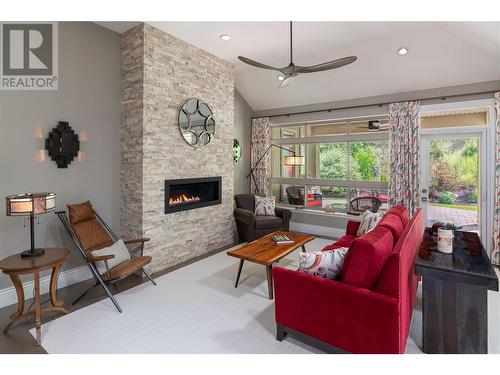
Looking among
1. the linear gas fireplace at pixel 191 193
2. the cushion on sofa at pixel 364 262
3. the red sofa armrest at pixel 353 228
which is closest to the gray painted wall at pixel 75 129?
the linear gas fireplace at pixel 191 193

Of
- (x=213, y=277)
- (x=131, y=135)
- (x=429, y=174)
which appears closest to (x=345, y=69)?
(x=429, y=174)

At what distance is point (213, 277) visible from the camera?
12.0 ft

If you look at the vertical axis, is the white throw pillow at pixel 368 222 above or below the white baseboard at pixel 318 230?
above

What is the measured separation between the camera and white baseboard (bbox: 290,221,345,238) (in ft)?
18.4

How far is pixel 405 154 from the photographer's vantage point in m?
4.73

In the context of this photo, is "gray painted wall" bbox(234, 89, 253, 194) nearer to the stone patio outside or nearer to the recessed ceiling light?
the recessed ceiling light

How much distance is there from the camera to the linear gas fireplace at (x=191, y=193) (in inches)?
160

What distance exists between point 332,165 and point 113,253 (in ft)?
14.6

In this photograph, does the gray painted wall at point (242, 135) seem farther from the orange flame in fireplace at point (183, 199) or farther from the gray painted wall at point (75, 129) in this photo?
the gray painted wall at point (75, 129)
